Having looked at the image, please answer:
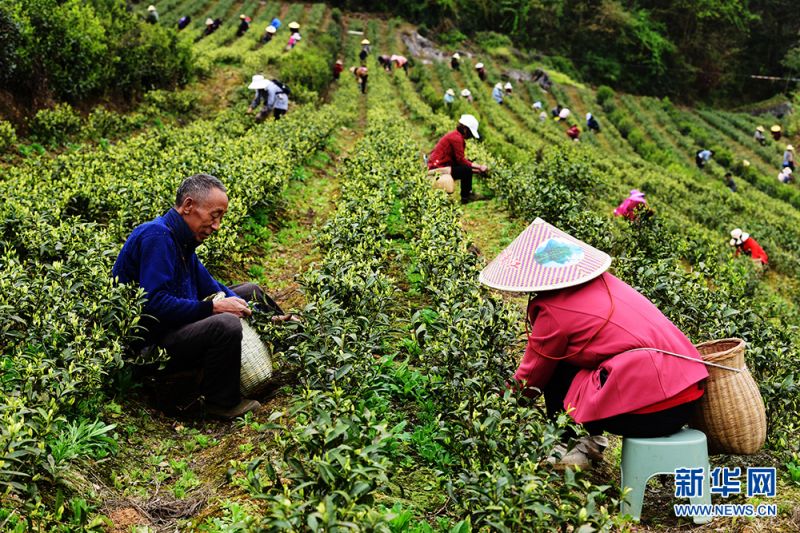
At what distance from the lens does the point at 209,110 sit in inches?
675

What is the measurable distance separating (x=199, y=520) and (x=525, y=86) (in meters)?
39.8

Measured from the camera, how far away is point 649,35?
5112 centimetres

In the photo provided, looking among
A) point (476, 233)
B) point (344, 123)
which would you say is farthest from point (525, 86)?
point (476, 233)

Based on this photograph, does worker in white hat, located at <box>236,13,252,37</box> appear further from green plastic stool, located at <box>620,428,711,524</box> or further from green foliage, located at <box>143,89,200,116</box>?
green plastic stool, located at <box>620,428,711,524</box>

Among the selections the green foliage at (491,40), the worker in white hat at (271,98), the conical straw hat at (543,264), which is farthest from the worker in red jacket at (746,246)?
the green foliage at (491,40)

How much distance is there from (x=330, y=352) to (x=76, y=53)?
11.9 meters

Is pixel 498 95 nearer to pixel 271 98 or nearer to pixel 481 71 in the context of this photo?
pixel 481 71

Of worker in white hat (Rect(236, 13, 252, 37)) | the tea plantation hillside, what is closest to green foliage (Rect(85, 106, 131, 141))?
the tea plantation hillside

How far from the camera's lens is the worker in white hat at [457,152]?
9312 millimetres

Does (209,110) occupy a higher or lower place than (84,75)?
lower

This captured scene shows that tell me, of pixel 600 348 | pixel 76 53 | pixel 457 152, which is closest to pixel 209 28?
pixel 76 53

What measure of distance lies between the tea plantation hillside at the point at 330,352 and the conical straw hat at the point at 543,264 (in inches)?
20.5

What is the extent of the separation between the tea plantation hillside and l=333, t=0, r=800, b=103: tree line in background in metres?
40.7

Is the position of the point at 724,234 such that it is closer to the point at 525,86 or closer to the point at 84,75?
the point at 84,75
